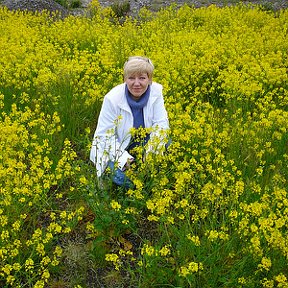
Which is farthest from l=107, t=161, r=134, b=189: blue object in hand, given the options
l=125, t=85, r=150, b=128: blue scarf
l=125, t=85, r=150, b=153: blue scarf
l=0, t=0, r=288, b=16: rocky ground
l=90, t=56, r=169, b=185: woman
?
l=0, t=0, r=288, b=16: rocky ground

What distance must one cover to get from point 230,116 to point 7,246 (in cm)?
288

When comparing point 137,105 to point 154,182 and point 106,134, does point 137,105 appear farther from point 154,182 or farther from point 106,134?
point 154,182

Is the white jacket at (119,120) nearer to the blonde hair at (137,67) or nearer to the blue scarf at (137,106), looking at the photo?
the blue scarf at (137,106)

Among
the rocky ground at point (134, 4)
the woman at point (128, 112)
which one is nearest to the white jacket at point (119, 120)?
the woman at point (128, 112)

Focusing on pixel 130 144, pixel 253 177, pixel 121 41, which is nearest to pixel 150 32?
pixel 121 41

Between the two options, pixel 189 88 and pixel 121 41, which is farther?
pixel 121 41

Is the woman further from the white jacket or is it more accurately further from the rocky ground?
the rocky ground

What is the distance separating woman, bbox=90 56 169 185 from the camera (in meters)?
3.96

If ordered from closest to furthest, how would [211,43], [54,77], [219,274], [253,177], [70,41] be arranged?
[219,274] → [253,177] → [54,77] → [211,43] → [70,41]

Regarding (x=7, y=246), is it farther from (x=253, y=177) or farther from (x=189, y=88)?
(x=189, y=88)

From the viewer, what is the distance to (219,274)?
291 centimetres

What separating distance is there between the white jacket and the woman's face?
5.2 inches

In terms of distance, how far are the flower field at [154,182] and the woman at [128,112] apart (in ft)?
0.57

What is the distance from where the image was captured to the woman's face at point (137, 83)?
4.02 meters
